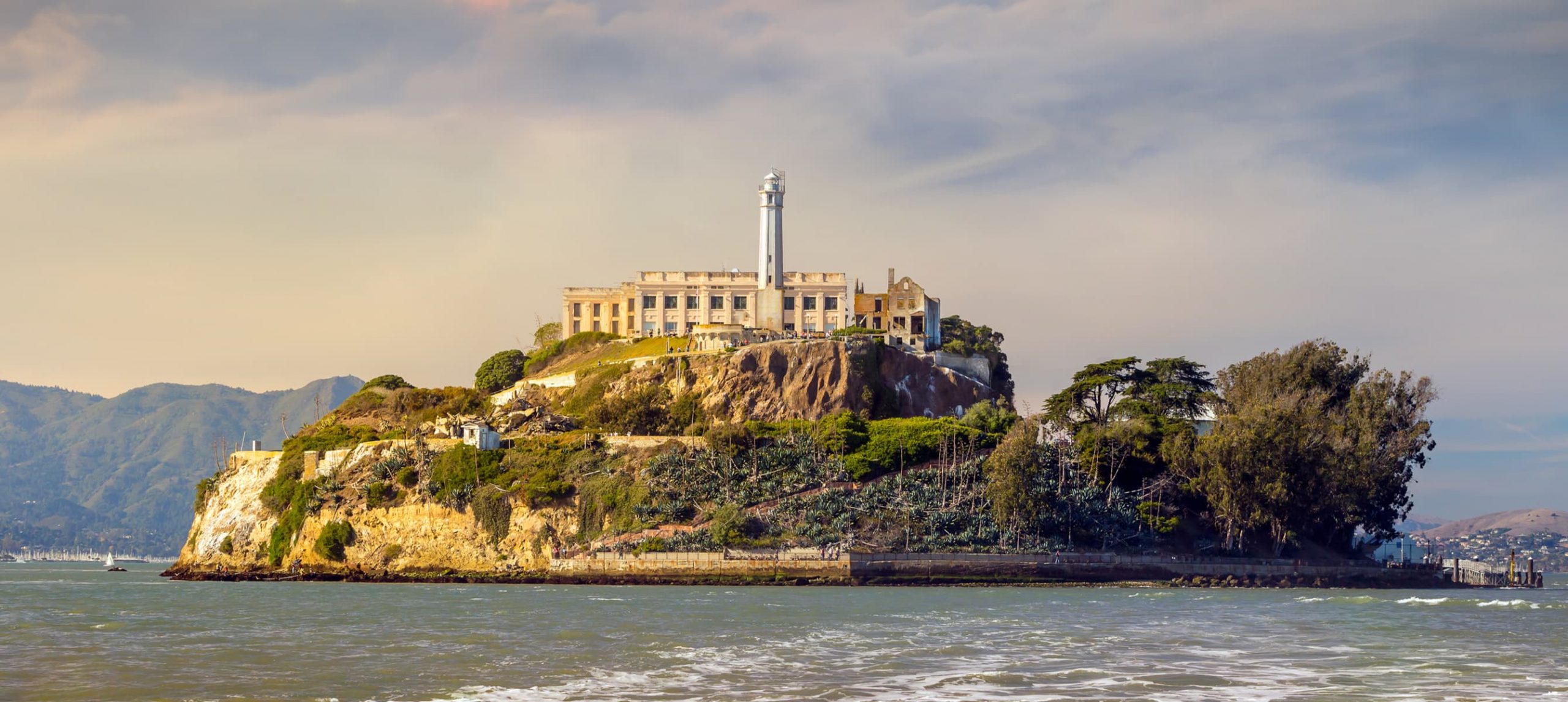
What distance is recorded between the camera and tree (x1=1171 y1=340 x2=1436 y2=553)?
8975cm

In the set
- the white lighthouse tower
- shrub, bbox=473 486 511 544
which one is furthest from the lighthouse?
shrub, bbox=473 486 511 544

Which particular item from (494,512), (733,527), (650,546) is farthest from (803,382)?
(494,512)

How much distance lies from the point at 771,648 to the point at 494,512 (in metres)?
52.2

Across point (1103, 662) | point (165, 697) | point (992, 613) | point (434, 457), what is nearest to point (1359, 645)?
point (1103, 662)

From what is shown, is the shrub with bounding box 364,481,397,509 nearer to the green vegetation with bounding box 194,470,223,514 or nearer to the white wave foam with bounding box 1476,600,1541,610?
the green vegetation with bounding box 194,470,223,514

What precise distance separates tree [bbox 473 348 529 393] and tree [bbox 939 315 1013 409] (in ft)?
115

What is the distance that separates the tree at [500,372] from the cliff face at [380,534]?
866 inches

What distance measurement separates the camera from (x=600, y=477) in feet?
302

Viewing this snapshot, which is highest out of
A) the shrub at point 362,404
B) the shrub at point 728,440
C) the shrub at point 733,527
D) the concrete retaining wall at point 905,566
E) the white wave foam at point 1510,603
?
the shrub at point 362,404

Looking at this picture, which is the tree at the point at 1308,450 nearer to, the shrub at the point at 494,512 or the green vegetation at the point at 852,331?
the green vegetation at the point at 852,331

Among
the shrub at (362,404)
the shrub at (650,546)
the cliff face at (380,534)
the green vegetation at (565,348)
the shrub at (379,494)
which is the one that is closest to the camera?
the shrub at (650,546)

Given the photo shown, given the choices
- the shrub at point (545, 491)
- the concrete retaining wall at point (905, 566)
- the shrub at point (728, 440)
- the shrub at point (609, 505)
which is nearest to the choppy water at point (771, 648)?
the concrete retaining wall at point (905, 566)

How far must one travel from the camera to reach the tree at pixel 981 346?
384ft

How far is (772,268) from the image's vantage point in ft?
390
